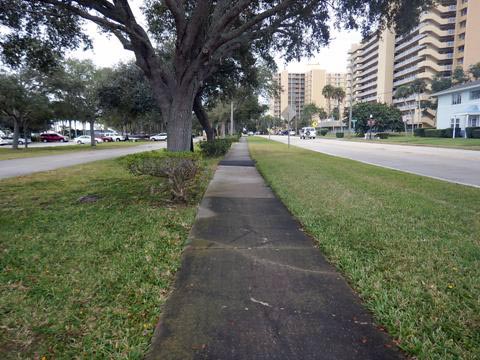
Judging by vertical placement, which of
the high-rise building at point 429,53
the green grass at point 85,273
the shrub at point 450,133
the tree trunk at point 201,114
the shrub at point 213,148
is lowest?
the green grass at point 85,273

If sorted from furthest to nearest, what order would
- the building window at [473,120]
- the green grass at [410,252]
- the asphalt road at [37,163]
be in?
the building window at [473,120] < the asphalt road at [37,163] < the green grass at [410,252]

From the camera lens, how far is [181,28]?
9.01 m

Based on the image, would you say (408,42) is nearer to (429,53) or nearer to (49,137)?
A: (429,53)

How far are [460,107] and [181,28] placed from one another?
161ft

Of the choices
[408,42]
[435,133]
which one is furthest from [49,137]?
[408,42]

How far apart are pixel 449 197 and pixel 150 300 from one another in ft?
23.9

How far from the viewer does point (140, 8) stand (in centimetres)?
1448

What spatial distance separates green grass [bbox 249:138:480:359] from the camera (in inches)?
105

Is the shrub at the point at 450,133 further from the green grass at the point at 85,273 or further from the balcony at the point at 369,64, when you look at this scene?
the balcony at the point at 369,64

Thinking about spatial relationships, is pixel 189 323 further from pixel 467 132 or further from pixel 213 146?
pixel 467 132

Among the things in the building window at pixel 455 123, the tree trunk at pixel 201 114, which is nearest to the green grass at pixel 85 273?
the tree trunk at pixel 201 114

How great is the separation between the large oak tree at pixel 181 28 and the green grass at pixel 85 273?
3809 millimetres

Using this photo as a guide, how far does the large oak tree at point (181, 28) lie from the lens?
878 cm

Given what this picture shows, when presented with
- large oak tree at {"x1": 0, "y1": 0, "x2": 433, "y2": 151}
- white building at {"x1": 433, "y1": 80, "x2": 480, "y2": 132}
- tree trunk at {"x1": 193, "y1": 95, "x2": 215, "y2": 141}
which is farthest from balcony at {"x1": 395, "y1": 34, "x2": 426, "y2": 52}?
large oak tree at {"x1": 0, "y1": 0, "x2": 433, "y2": 151}
